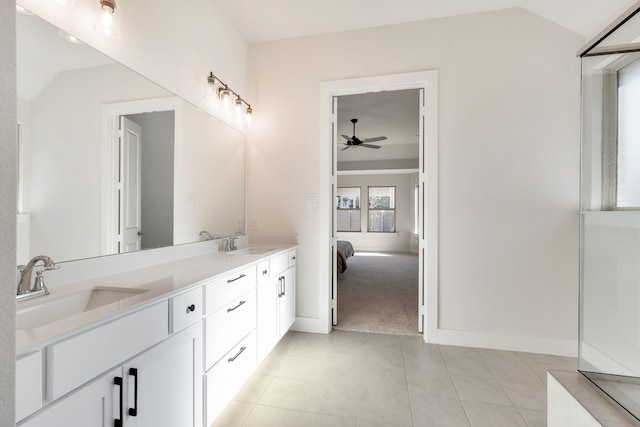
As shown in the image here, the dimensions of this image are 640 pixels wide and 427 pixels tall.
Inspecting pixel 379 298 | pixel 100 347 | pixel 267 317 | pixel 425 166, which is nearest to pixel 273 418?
pixel 267 317

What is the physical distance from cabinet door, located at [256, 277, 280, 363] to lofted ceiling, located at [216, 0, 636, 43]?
2376mm

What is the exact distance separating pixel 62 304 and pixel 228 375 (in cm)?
90

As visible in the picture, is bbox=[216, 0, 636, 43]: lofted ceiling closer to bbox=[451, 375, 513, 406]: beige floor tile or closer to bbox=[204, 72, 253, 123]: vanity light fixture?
bbox=[204, 72, 253, 123]: vanity light fixture

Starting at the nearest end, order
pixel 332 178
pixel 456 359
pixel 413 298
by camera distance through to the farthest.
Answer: pixel 456 359
pixel 332 178
pixel 413 298

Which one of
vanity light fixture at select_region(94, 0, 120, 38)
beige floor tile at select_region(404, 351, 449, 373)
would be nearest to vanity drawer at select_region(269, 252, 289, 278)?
beige floor tile at select_region(404, 351, 449, 373)

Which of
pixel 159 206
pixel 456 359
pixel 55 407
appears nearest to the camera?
pixel 55 407

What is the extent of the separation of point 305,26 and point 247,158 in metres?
1.41

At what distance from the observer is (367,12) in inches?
99.3

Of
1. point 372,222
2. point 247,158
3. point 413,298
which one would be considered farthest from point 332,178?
point 372,222

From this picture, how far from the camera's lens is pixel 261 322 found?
2047 mm

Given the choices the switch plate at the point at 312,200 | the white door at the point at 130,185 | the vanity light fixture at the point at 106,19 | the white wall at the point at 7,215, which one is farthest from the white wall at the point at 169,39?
the switch plate at the point at 312,200

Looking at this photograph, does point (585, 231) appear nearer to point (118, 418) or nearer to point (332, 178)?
point (332, 178)

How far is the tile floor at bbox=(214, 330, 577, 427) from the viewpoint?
1620mm

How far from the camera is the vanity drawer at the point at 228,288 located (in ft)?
4.71
